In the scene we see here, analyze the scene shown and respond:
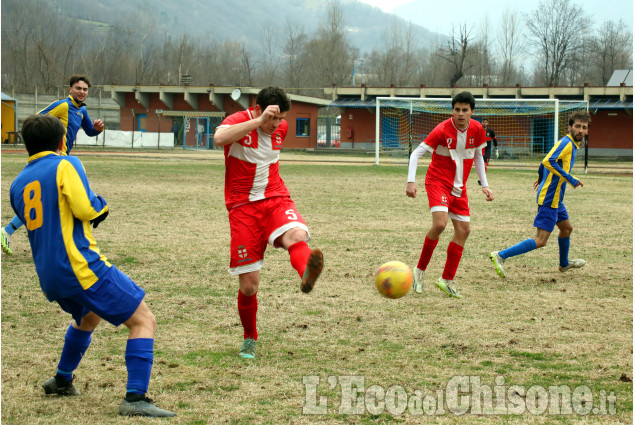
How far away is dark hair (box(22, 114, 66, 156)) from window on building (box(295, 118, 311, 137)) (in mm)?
47275

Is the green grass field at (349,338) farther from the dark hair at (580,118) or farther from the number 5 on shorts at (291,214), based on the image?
the dark hair at (580,118)

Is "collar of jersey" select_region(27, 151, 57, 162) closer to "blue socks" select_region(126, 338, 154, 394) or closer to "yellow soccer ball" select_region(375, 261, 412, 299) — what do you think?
"blue socks" select_region(126, 338, 154, 394)

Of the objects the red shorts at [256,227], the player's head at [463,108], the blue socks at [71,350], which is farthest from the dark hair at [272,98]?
the player's head at [463,108]

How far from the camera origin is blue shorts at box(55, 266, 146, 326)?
3758mm

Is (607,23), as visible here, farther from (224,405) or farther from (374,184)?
(224,405)

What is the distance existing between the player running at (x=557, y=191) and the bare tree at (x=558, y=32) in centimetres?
6582

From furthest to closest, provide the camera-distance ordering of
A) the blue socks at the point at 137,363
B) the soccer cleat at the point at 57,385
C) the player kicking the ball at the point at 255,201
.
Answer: the player kicking the ball at the point at 255,201 → the soccer cleat at the point at 57,385 → the blue socks at the point at 137,363

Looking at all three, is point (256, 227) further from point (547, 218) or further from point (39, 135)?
point (547, 218)

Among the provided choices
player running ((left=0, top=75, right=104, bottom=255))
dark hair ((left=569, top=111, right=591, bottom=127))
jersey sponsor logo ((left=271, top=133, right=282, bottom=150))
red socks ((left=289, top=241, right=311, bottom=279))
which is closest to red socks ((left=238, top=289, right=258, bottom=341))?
red socks ((left=289, top=241, right=311, bottom=279))

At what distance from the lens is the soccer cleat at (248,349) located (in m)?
4.98

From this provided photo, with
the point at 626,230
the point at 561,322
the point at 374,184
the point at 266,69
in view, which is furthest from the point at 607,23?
the point at 561,322

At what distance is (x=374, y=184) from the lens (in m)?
19.7

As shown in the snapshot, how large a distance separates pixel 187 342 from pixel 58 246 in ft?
6.19

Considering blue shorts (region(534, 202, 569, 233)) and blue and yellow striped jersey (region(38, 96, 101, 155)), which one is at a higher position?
blue and yellow striped jersey (region(38, 96, 101, 155))
